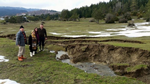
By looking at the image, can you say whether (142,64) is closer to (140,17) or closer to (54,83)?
(54,83)

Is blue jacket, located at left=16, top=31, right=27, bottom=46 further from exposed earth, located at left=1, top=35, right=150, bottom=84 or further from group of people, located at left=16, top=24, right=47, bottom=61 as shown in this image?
exposed earth, located at left=1, top=35, right=150, bottom=84

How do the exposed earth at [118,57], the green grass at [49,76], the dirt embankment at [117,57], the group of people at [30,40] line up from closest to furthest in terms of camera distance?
the green grass at [49,76]
the exposed earth at [118,57]
the dirt embankment at [117,57]
the group of people at [30,40]

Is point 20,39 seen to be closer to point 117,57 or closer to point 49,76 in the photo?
point 49,76

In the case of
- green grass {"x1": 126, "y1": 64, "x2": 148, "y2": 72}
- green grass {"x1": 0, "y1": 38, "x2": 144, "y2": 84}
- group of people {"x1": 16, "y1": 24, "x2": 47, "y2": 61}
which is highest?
group of people {"x1": 16, "y1": 24, "x2": 47, "y2": 61}

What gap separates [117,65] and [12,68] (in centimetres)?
878

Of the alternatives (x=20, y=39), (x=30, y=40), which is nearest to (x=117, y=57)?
(x=30, y=40)

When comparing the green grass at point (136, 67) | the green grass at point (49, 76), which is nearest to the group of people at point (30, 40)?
Result: the green grass at point (49, 76)

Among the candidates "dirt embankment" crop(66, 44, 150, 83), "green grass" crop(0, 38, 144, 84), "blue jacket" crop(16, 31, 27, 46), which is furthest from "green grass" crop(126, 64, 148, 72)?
"blue jacket" crop(16, 31, 27, 46)

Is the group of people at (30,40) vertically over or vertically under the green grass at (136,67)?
over

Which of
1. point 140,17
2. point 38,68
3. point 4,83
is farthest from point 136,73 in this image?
point 140,17

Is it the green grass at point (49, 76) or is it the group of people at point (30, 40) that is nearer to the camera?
the green grass at point (49, 76)

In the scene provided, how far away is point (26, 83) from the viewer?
7379mm

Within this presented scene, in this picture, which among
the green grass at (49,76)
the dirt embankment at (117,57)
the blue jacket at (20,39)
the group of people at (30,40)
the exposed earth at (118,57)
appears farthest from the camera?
the group of people at (30,40)

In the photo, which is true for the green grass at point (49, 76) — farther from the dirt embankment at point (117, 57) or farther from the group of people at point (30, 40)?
the dirt embankment at point (117, 57)
